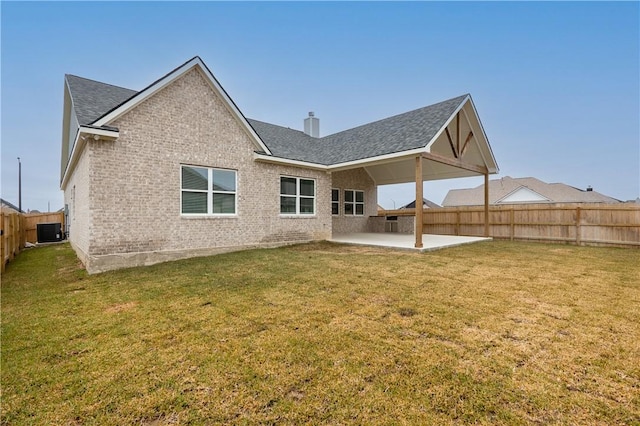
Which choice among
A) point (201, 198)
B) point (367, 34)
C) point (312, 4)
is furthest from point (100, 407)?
point (367, 34)

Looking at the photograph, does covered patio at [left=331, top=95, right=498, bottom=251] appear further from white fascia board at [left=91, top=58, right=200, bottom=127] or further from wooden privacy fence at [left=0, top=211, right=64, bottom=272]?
wooden privacy fence at [left=0, top=211, right=64, bottom=272]

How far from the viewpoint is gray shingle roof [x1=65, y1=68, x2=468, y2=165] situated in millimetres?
9703

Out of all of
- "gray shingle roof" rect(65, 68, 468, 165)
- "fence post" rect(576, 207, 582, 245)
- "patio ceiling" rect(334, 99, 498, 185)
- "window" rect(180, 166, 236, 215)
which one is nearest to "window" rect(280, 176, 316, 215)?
"gray shingle roof" rect(65, 68, 468, 165)

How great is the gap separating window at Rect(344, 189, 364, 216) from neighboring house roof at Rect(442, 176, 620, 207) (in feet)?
69.2

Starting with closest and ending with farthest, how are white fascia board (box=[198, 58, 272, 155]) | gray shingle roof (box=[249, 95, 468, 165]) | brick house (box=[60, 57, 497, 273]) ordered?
brick house (box=[60, 57, 497, 273]) → white fascia board (box=[198, 58, 272, 155]) → gray shingle roof (box=[249, 95, 468, 165])

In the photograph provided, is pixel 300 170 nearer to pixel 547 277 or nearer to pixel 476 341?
pixel 547 277

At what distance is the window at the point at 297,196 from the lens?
1193 centimetres

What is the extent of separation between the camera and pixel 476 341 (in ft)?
10.8

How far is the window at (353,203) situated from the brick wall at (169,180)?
6953 millimetres

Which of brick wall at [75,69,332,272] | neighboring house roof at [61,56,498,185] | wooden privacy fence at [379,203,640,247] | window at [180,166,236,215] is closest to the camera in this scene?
brick wall at [75,69,332,272]

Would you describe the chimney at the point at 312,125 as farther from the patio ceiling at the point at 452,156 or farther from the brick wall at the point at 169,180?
the brick wall at the point at 169,180

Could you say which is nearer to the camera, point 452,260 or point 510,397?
point 510,397

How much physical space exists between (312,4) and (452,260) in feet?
47.3

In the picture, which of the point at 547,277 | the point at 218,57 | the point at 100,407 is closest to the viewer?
the point at 100,407
